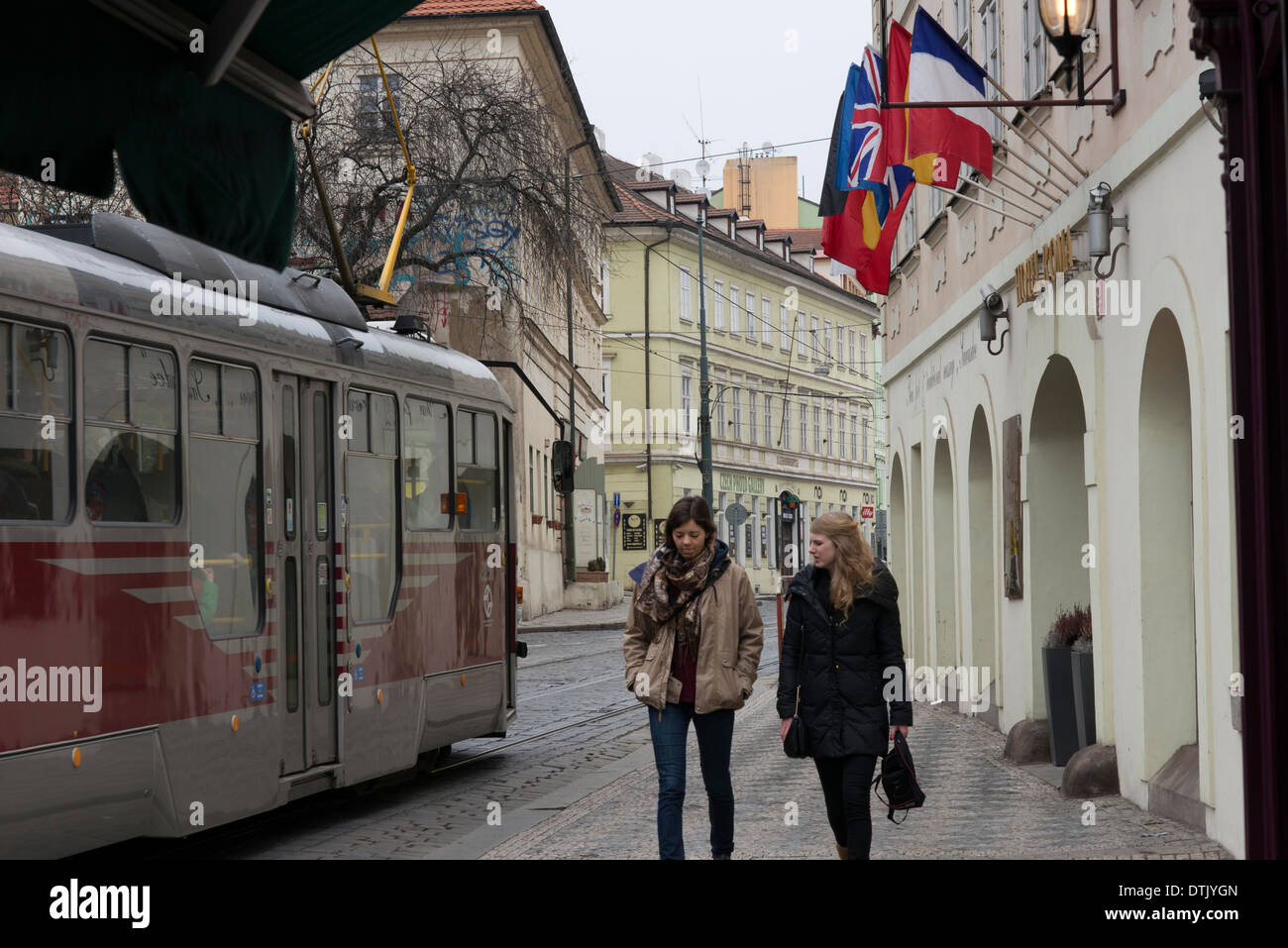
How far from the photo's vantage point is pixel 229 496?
988 centimetres

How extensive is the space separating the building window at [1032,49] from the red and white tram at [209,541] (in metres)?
5.16

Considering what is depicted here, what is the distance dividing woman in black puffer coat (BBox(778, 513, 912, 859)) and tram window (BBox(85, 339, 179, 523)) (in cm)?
329

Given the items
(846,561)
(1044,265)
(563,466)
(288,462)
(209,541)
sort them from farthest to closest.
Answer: (563,466), (1044,265), (288,462), (209,541), (846,561)

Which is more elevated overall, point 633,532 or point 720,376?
point 720,376

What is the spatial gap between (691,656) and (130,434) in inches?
119

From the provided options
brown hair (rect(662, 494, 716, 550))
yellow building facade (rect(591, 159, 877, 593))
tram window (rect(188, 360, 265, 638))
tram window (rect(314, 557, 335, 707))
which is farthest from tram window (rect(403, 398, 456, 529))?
yellow building facade (rect(591, 159, 877, 593))

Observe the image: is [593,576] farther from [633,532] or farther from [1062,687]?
[1062,687]

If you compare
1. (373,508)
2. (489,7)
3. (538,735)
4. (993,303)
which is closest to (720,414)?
(489,7)

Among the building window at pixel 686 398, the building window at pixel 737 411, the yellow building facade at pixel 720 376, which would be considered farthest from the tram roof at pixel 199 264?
the building window at pixel 737 411

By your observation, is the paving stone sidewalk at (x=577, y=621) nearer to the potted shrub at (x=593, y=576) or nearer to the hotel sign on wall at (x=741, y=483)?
the potted shrub at (x=593, y=576)

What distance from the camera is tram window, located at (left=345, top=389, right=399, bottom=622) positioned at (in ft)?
37.8

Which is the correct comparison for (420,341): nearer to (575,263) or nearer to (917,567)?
(917,567)

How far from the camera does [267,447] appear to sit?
10406 millimetres
